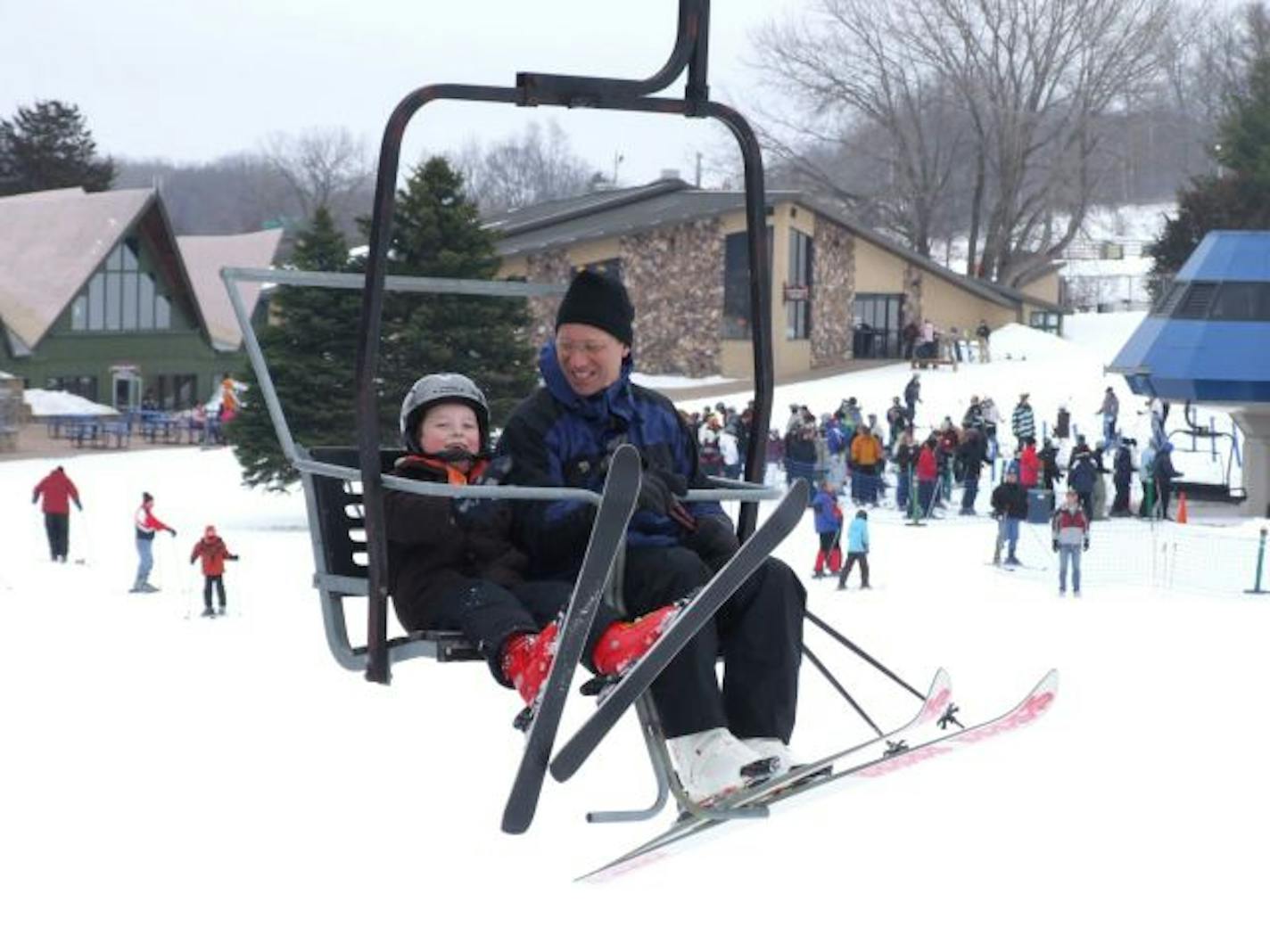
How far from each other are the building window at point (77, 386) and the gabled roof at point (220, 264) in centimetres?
417

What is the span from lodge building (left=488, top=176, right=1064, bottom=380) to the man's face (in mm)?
36822

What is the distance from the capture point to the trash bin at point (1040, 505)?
28188 millimetres

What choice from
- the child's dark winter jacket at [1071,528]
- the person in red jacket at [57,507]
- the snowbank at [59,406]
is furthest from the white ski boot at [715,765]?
the snowbank at [59,406]

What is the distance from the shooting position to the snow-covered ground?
7.61 metres

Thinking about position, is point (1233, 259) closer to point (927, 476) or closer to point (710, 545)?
point (927, 476)

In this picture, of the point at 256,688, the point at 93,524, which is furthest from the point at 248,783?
the point at 93,524

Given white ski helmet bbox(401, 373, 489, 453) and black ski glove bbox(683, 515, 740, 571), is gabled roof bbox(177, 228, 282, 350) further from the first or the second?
black ski glove bbox(683, 515, 740, 571)

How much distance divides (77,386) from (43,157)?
19585mm

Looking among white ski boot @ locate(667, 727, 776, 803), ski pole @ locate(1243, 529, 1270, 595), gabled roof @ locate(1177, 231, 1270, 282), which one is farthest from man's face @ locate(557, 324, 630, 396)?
gabled roof @ locate(1177, 231, 1270, 282)

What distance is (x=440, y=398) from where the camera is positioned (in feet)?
21.6

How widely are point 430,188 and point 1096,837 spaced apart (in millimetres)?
19337

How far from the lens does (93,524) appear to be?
30.2 m

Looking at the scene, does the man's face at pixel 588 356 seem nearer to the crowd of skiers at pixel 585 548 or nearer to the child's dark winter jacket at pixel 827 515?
the crowd of skiers at pixel 585 548

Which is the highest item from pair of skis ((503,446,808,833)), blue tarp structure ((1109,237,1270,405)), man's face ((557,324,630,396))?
blue tarp structure ((1109,237,1270,405))
